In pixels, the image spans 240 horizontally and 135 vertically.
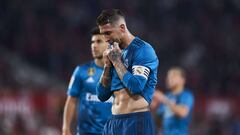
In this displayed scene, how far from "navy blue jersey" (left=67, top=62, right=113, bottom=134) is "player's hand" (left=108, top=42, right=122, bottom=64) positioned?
202 centimetres

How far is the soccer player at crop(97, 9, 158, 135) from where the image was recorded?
20.6ft

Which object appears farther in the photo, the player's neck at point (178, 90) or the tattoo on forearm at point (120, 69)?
the player's neck at point (178, 90)

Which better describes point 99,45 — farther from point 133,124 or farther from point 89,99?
point 133,124

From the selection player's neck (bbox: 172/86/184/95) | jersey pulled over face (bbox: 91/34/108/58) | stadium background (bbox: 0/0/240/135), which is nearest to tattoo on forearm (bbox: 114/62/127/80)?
jersey pulled over face (bbox: 91/34/108/58)

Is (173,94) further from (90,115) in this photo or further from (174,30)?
(174,30)

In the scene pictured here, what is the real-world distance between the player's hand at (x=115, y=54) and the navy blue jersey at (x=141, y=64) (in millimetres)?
140

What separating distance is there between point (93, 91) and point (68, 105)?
338 mm

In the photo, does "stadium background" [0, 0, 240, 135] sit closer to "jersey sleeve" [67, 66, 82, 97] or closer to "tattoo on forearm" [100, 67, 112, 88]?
"jersey sleeve" [67, 66, 82, 97]

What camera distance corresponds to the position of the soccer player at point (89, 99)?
325 inches

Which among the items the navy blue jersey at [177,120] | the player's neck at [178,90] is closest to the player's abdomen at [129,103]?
the navy blue jersey at [177,120]

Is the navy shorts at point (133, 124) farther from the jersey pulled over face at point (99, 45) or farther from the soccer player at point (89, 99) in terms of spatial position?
the jersey pulled over face at point (99, 45)

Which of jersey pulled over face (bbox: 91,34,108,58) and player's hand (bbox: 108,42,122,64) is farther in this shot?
jersey pulled over face (bbox: 91,34,108,58)

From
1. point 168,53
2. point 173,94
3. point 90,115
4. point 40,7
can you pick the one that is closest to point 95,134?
point 90,115

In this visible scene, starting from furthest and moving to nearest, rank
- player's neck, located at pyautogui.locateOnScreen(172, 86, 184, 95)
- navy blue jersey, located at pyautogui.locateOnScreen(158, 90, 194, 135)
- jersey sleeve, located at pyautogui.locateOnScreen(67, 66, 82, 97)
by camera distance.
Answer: player's neck, located at pyautogui.locateOnScreen(172, 86, 184, 95) → navy blue jersey, located at pyautogui.locateOnScreen(158, 90, 194, 135) → jersey sleeve, located at pyautogui.locateOnScreen(67, 66, 82, 97)
